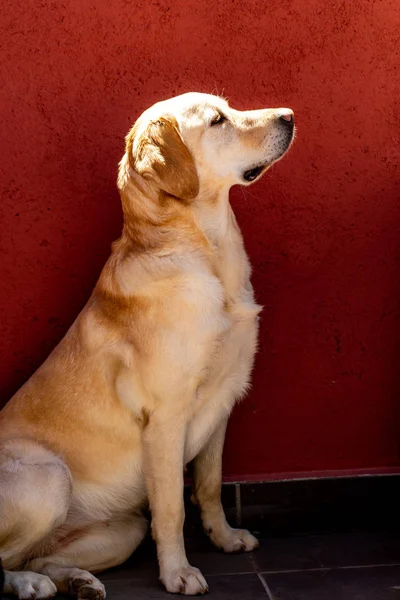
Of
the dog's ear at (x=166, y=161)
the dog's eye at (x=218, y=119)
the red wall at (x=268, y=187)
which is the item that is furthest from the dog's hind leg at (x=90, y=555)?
the dog's eye at (x=218, y=119)

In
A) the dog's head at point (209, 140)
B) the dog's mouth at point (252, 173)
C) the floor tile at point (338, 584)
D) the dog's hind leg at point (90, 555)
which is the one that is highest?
the dog's head at point (209, 140)

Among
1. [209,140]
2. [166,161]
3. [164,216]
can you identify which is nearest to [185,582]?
[164,216]

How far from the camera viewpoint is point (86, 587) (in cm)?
337

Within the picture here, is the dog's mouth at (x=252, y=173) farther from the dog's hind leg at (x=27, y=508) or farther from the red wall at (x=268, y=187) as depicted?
the dog's hind leg at (x=27, y=508)

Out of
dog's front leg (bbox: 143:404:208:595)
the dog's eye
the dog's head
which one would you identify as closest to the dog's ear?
the dog's head

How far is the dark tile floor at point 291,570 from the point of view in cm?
344

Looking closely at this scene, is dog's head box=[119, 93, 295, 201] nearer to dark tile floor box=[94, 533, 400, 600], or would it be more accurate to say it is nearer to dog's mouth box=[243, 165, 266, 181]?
dog's mouth box=[243, 165, 266, 181]

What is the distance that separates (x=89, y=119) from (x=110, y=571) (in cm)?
186

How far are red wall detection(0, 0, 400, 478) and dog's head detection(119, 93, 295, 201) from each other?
451 mm

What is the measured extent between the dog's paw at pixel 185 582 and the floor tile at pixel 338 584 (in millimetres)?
266

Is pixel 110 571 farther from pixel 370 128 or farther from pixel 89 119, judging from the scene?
pixel 370 128

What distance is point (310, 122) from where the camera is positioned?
405cm

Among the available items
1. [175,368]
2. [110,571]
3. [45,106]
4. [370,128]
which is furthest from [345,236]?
[110,571]

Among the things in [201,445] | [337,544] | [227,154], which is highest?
[227,154]
